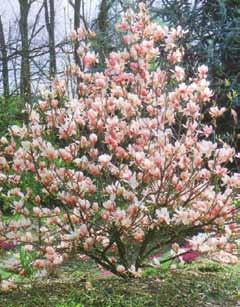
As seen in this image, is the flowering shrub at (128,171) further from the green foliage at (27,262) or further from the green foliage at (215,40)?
the green foliage at (215,40)

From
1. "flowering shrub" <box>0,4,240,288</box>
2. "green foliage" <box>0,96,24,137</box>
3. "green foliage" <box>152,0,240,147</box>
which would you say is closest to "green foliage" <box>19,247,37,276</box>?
"flowering shrub" <box>0,4,240,288</box>

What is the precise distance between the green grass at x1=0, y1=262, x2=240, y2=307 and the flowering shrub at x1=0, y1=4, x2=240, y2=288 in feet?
0.49

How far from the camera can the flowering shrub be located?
3475 millimetres

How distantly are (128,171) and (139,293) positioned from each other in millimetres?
796

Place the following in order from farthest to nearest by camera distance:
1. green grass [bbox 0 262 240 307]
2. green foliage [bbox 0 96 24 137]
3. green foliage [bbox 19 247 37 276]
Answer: green foliage [bbox 0 96 24 137], green foliage [bbox 19 247 37 276], green grass [bbox 0 262 240 307]

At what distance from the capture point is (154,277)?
4180mm

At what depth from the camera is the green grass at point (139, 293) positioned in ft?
11.3

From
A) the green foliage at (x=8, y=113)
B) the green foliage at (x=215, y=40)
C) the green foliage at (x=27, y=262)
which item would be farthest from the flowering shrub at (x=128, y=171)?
the green foliage at (x=8, y=113)

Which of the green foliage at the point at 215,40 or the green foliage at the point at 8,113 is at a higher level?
the green foliage at the point at 215,40

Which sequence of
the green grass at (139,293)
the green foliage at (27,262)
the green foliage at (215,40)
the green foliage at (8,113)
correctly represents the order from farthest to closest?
the green foliage at (8,113) → the green foliage at (215,40) → the green foliage at (27,262) → the green grass at (139,293)

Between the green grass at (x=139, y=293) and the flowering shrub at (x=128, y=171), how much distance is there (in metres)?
0.15

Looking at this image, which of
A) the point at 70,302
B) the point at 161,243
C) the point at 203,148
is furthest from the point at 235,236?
the point at 70,302

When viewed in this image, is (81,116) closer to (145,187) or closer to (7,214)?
(145,187)

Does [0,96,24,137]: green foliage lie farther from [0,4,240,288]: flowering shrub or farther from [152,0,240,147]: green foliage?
[0,4,240,288]: flowering shrub
